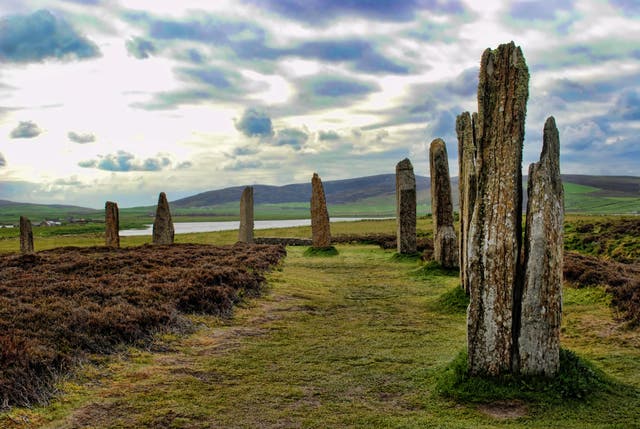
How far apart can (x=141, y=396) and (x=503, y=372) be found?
5.80 m

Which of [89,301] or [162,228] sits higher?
[162,228]

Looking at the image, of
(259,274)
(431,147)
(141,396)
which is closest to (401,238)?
(431,147)

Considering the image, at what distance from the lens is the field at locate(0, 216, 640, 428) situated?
7.64 meters

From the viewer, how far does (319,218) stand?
3158 cm

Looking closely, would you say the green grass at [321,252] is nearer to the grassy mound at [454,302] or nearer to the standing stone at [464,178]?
the standing stone at [464,178]

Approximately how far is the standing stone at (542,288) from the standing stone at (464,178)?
12.9 feet

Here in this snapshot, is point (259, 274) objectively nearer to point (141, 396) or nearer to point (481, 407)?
point (141, 396)

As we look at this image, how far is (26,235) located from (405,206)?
21.4 m

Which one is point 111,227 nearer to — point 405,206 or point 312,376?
point 405,206

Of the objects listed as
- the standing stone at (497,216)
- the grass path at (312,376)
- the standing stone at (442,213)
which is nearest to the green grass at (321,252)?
the standing stone at (442,213)

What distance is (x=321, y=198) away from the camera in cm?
3159

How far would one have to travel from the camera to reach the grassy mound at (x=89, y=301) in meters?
8.75

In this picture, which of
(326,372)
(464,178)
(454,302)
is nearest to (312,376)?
(326,372)

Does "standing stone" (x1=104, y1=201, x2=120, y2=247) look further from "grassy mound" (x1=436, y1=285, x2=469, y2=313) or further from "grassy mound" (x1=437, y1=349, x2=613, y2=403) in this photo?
"grassy mound" (x1=437, y1=349, x2=613, y2=403)
